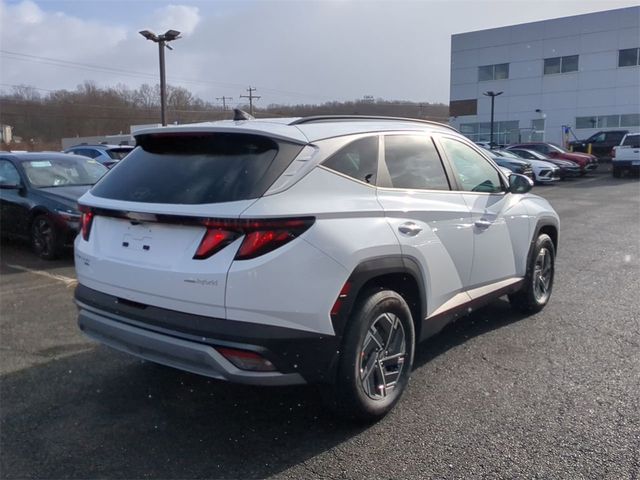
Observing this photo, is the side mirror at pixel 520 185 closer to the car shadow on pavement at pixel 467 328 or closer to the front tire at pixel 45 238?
the car shadow on pavement at pixel 467 328

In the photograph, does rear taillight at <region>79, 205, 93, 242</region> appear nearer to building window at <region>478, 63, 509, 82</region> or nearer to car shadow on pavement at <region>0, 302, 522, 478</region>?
car shadow on pavement at <region>0, 302, 522, 478</region>

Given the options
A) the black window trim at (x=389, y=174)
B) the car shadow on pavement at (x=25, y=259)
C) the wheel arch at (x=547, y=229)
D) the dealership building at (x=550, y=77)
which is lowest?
the car shadow on pavement at (x=25, y=259)

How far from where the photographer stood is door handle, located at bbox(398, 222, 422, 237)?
3.46m

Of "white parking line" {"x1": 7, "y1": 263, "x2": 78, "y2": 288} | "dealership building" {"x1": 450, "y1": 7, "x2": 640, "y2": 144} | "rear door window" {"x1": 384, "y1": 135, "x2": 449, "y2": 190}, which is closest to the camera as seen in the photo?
"rear door window" {"x1": 384, "y1": 135, "x2": 449, "y2": 190}

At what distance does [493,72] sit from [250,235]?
2028 inches

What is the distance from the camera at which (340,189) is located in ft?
10.5

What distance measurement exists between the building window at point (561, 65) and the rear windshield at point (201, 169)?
159ft

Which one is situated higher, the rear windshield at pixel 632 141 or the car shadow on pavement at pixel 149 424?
the rear windshield at pixel 632 141

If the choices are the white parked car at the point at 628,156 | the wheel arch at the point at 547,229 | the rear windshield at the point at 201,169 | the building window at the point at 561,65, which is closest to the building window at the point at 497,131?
the building window at the point at 561,65

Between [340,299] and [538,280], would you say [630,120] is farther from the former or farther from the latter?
[340,299]

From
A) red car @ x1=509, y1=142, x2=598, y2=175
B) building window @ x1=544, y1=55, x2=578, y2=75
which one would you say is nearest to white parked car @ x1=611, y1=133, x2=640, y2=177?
red car @ x1=509, y1=142, x2=598, y2=175

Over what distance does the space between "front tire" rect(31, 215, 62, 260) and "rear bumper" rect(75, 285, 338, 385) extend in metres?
5.32

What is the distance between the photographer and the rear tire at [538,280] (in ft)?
17.2

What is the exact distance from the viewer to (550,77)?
46.3 meters
